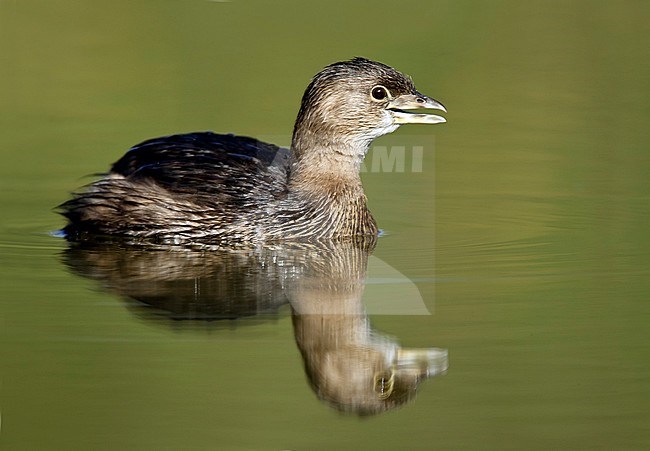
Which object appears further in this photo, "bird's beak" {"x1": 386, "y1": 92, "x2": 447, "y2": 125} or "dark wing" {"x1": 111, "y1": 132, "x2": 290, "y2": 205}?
"bird's beak" {"x1": 386, "y1": 92, "x2": 447, "y2": 125}

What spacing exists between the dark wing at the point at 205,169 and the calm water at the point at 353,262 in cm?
63

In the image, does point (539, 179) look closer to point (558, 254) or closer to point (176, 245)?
point (558, 254)

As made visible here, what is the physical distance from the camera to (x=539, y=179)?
1262 cm

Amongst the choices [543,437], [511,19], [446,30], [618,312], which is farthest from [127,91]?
[543,437]

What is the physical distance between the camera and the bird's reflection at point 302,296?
23.8ft

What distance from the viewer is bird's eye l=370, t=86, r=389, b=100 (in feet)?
35.0

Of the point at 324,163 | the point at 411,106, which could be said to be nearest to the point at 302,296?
the point at 324,163

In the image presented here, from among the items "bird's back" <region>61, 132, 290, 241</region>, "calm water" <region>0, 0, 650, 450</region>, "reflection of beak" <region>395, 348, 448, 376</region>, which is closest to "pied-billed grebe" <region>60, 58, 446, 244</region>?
"bird's back" <region>61, 132, 290, 241</region>

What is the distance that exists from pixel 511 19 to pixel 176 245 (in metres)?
10.3

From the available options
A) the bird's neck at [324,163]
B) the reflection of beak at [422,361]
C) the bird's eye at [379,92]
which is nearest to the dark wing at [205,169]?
the bird's neck at [324,163]

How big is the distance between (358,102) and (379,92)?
0.19 m

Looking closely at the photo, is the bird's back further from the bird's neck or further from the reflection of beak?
the reflection of beak

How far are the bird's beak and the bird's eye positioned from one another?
3.1 inches

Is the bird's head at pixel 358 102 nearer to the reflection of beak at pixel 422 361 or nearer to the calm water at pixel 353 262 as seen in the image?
the calm water at pixel 353 262
